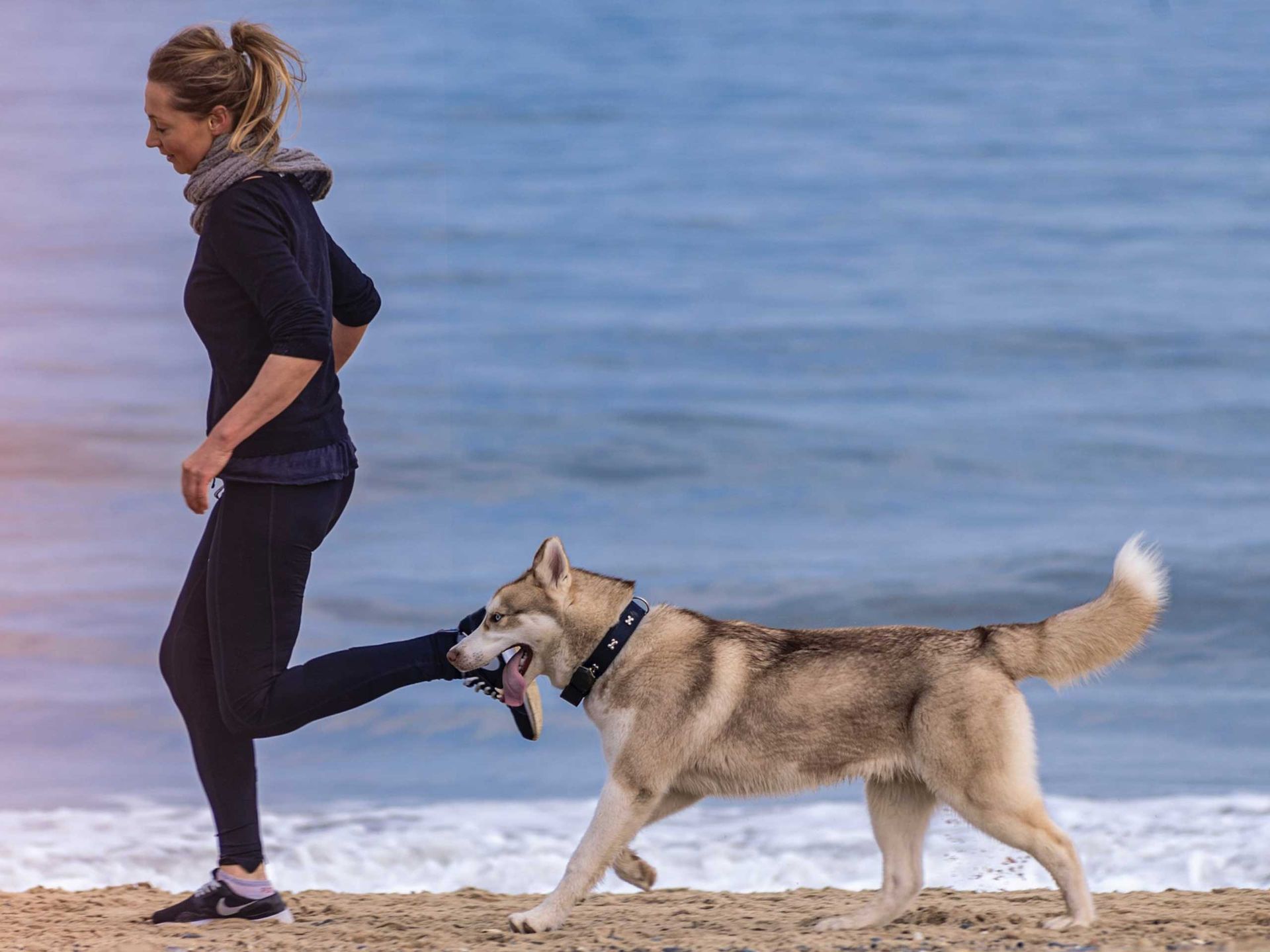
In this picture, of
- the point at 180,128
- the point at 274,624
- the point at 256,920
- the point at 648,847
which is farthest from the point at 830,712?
the point at 648,847

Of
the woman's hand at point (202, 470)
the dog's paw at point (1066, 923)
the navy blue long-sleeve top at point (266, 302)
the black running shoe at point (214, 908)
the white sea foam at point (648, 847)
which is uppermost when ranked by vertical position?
the navy blue long-sleeve top at point (266, 302)

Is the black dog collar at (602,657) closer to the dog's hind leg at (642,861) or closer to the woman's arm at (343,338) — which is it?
the dog's hind leg at (642,861)

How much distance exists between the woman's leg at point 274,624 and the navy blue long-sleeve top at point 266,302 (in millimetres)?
164

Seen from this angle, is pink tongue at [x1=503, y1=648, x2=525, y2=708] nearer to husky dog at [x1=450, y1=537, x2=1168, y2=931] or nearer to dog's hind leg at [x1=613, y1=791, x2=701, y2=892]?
husky dog at [x1=450, y1=537, x2=1168, y2=931]

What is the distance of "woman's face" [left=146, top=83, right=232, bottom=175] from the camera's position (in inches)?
149

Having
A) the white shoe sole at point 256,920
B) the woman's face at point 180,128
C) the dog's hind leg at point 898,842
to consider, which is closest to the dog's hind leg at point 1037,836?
the dog's hind leg at point 898,842

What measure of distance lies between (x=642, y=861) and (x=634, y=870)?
0.12ft

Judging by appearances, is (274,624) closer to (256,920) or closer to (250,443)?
(250,443)

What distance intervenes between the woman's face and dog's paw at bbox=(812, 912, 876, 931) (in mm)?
2864

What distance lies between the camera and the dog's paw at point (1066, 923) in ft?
12.7

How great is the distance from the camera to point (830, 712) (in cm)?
403

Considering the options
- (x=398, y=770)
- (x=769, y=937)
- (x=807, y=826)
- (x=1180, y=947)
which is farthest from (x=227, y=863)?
(x=398, y=770)

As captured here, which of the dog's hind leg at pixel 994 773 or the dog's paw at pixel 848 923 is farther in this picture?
the dog's paw at pixel 848 923

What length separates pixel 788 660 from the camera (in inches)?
164
